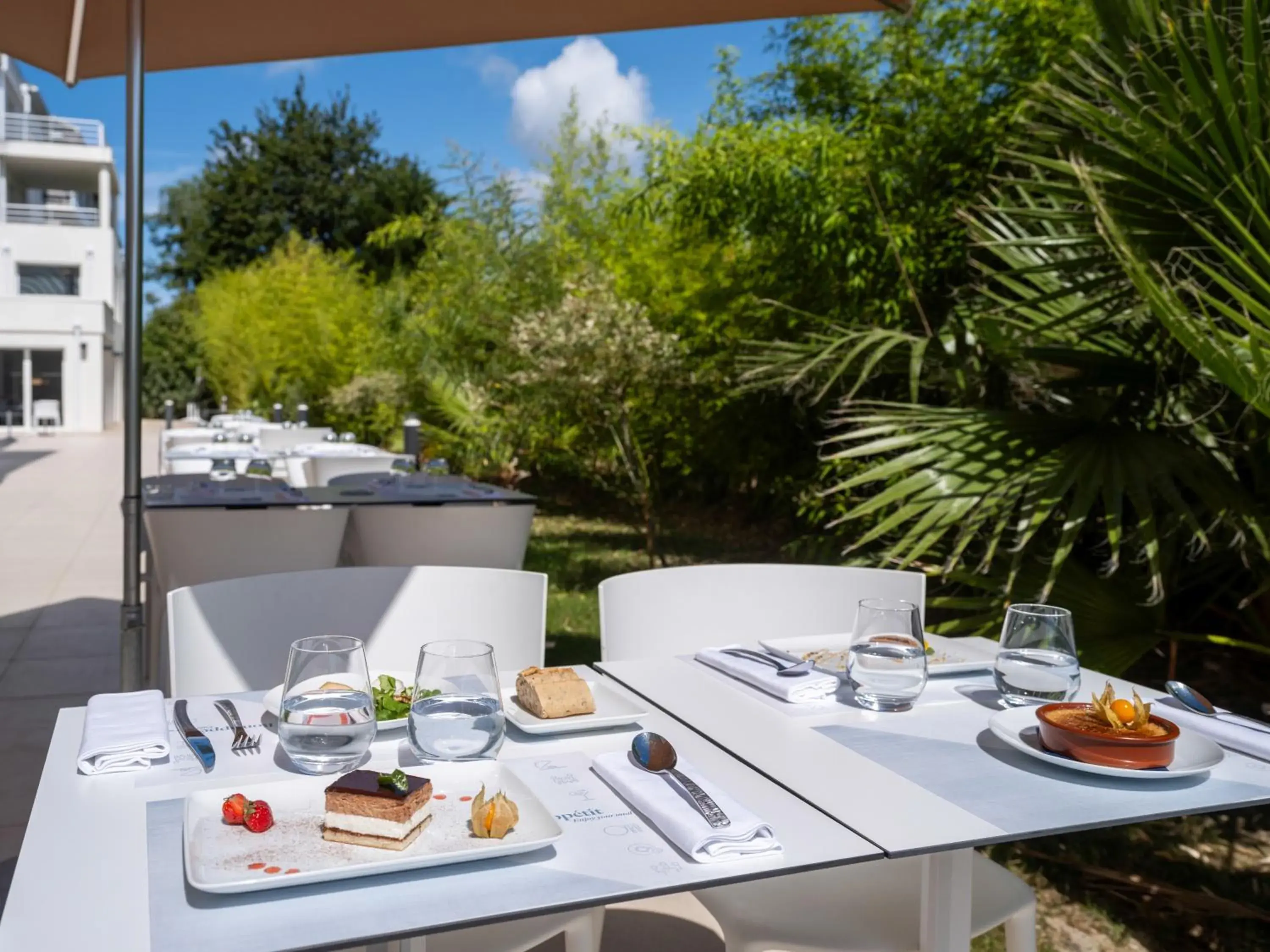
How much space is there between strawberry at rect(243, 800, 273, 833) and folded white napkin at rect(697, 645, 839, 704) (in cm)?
77

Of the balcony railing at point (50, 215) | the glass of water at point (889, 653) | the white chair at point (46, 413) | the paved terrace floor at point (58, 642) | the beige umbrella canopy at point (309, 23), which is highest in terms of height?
the balcony railing at point (50, 215)

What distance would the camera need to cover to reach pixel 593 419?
807cm

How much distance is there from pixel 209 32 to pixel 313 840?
244 centimetres

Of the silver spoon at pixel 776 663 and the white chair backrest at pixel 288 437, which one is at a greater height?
the white chair backrest at pixel 288 437

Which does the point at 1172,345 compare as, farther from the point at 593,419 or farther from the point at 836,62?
the point at 593,419

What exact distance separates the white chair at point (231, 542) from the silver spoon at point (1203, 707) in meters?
2.84

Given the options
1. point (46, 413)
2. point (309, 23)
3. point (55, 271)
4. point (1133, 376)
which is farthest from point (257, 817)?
point (55, 271)

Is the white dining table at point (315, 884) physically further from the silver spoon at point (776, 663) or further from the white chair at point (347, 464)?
the white chair at point (347, 464)

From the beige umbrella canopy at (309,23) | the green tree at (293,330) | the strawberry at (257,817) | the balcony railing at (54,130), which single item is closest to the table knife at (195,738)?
the strawberry at (257,817)

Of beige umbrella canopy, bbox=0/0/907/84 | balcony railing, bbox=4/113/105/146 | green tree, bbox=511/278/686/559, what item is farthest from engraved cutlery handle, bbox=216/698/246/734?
balcony railing, bbox=4/113/105/146

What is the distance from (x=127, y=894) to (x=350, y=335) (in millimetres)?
16552

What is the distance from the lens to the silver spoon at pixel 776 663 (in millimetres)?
1690

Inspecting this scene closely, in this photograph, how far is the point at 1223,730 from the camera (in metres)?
1.50

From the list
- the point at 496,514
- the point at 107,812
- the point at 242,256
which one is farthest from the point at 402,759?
the point at 242,256
